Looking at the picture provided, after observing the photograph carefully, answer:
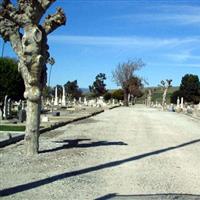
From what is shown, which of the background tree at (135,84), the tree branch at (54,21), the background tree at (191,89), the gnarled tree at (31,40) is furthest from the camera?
the background tree at (191,89)

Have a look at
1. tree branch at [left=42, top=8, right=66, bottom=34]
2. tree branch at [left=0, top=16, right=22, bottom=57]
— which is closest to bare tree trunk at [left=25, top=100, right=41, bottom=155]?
tree branch at [left=0, top=16, right=22, bottom=57]

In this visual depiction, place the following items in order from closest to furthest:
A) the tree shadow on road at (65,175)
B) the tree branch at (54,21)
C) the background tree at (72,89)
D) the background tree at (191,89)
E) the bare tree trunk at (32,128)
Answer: the tree shadow on road at (65,175)
the bare tree trunk at (32,128)
the tree branch at (54,21)
the background tree at (72,89)
the background tree at (191,89)

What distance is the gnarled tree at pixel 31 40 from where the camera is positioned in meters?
13.0

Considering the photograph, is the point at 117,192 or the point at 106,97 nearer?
the point at 117,192

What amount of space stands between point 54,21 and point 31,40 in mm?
1181

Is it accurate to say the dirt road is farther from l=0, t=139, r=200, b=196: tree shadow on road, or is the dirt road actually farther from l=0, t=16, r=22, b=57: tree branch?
l=0, t=16, r=22, b=57: tree branch

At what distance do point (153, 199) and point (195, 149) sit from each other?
28.2ft

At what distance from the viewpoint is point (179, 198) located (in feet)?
26.7

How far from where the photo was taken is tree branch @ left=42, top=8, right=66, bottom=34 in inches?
539

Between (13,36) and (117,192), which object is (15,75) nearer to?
(13,36)

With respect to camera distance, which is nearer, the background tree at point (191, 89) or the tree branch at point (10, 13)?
the tree branch at point (10, 13)

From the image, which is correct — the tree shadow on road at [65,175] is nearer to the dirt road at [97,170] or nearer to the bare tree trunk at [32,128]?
the dirt road at [97,170]

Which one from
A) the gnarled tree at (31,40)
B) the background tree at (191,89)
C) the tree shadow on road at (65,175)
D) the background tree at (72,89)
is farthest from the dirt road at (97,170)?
the background tree at (191,89)

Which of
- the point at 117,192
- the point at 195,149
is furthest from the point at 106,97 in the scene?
the point at 117,192
